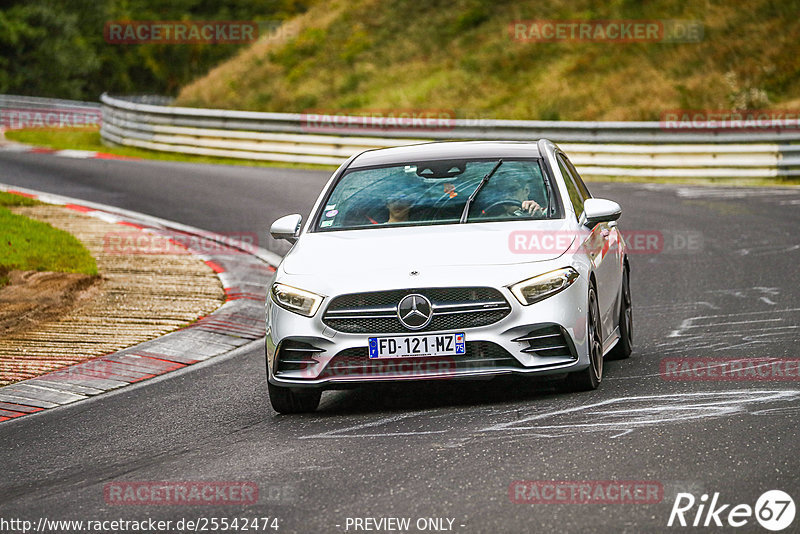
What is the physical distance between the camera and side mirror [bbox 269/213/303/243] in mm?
8719

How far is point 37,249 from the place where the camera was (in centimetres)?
1459

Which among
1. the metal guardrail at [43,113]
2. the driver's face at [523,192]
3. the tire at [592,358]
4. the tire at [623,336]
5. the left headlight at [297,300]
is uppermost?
the driver's face at [523,192]

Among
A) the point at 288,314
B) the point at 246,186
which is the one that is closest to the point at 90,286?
the point at 288,314

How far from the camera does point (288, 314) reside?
7.80 m

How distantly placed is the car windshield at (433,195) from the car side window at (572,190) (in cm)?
26

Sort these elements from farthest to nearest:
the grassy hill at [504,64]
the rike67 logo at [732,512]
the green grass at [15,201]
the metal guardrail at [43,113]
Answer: the metal guardrail at [43,113], the grassy hill at [504,64], the green grass at [15,201], the rike67 logo at [732,512]

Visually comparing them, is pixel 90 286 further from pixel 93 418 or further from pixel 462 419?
pixel 462 419

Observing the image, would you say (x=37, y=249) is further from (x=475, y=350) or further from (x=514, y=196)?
(x=475, y=350)

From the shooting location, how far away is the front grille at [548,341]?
7.57 meters

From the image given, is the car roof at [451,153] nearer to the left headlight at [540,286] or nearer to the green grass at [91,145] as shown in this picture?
the left headlight at [540,286]

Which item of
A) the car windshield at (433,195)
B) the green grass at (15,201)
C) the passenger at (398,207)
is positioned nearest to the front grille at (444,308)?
the car windshield at (433,195)

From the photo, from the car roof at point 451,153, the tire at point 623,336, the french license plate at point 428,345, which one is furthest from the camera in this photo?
the tire at point 623,336

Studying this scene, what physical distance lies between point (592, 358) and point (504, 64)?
3066 cm

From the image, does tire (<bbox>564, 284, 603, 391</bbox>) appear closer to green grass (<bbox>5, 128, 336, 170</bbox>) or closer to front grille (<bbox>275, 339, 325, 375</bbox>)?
→ front grille (<bbox>275, 339, 325, 375</bbox>)
